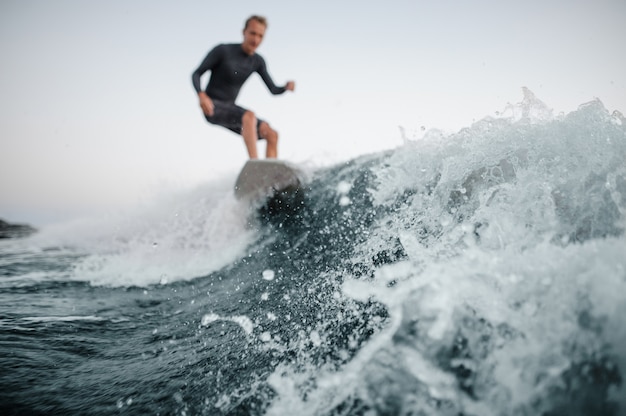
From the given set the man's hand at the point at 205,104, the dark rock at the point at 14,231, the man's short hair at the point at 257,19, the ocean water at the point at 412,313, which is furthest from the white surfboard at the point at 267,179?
the dark rock at the point at 14,231

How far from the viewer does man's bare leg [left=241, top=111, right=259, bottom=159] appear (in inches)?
195

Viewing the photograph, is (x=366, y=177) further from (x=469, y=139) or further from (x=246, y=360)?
(x=246, y=360)

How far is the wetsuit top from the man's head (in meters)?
0.11

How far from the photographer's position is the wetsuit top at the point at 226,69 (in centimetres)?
477

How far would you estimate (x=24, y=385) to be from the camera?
1.41 m

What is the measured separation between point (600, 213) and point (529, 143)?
0.82 m

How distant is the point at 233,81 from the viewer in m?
4.96

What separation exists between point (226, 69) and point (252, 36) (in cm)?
57

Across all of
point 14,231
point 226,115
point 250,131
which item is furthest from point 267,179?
point 14,231

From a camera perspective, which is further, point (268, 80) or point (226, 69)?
point (268, 80)

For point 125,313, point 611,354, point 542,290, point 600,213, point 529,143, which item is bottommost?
point 125,313

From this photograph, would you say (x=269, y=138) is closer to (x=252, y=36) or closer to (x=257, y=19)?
(x=252, y=36)

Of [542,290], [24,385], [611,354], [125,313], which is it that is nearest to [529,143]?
[542,290]

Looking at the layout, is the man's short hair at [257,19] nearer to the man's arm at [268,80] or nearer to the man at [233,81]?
the man at [233,81]
